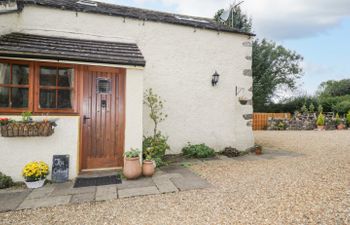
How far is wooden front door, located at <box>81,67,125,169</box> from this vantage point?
5.43m

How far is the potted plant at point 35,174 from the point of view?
4.41m

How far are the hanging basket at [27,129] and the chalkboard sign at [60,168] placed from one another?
597 mm

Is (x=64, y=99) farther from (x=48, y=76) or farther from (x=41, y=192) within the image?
(x=41, y=192)

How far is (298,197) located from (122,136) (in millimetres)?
4038

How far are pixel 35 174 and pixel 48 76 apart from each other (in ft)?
7.30

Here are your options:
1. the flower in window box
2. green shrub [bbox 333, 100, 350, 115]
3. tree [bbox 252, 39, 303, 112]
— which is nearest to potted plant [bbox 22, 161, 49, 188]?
the flower in window box

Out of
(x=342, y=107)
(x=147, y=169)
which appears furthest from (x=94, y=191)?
(x=342, y=107)

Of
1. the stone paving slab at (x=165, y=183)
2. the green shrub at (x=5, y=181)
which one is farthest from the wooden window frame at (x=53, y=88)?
the stone paving slab at (x=165, y=183)

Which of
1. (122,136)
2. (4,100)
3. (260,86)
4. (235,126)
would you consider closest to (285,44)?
(260,86)

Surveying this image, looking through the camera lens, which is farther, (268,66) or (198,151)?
(268,66)

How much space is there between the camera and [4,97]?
484 centimetres

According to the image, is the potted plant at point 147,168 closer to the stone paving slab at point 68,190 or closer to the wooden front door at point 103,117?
the wooden front door at point 103,117

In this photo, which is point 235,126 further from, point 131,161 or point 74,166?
point 74,166

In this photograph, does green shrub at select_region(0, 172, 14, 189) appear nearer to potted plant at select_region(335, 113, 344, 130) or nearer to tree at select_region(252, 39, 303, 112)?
tree at select_region(252, 39, 303, 112)
